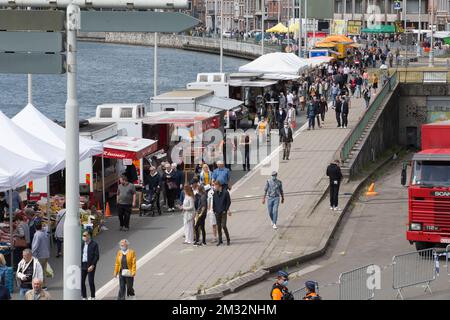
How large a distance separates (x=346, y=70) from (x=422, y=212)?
155 ft

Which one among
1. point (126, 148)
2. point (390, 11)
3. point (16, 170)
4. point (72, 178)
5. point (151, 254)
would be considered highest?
point (390, 11)

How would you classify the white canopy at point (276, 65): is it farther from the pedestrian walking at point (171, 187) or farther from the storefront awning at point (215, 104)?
the pedestrian walking at point (171, 187)

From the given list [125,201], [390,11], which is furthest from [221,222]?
[390,11]

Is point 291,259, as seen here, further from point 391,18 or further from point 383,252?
point 391,18

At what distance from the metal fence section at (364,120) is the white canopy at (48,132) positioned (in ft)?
38.2

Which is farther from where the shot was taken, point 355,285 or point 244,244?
point 244,244

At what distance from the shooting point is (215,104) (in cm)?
4688

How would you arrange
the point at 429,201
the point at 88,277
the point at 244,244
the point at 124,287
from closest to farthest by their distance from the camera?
the point at 124,287
the point at 88,277
the point at 429,201
the point at 244,244

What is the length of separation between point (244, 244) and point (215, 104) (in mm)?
19309

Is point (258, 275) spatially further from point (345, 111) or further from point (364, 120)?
point (345, 111)

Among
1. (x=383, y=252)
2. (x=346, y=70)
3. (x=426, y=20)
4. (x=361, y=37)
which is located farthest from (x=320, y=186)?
(x=426, y=20)

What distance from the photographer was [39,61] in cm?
1488

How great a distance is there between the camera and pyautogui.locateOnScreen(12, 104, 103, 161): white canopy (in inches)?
1137

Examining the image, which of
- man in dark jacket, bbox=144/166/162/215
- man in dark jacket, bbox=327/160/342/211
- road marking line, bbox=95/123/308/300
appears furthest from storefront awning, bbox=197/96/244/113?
man in dark jacket, bbox=327/160/342/211
